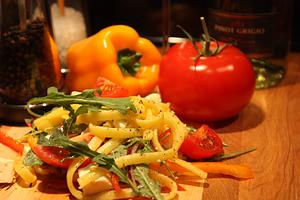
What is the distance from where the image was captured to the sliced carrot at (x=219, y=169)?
0.97m

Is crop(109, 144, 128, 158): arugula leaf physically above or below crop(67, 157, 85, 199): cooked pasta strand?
above

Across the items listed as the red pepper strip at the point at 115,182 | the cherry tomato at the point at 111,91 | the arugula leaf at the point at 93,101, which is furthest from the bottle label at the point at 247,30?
the red pepper strip at the point at 115,182

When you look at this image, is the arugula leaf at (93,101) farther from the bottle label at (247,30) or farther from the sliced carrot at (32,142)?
the bottle label at (247,30)

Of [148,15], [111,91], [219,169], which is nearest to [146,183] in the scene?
[219,169]

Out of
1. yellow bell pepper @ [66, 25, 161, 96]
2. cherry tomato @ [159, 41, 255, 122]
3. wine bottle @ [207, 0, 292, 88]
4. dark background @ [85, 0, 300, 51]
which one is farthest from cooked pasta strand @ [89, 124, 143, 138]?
dark background @ [85, 0, 300, 51]

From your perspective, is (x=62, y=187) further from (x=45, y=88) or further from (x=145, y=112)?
(x=45, y=88)

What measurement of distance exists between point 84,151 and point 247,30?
0.68 meters

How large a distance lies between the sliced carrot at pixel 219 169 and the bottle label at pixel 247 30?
18.6 inches

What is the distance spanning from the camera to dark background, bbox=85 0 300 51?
1.69 meters

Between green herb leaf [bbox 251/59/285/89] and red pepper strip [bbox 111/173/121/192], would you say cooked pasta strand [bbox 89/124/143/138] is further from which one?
green herb leaf [bbox 251/59/285/89]

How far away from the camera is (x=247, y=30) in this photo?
1400mm

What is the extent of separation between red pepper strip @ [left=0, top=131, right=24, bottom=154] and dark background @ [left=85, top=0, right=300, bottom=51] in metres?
0.68

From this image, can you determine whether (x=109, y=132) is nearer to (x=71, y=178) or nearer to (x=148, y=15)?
(x=71, y=178)

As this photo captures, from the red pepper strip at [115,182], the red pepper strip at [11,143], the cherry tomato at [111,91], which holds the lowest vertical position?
the red pepper strip at [11,143]
